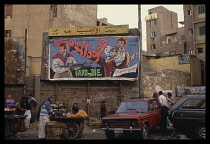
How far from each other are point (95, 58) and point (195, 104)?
8.04 meters

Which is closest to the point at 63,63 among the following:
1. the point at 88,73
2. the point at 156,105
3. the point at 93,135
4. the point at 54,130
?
the point at 88,73

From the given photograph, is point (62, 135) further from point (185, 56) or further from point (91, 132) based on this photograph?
point (185, 56)

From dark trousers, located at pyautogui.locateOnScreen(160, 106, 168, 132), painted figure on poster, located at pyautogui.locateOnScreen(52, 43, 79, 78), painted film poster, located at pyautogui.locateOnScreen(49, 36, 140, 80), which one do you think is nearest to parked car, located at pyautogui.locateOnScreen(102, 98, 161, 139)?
dark trousers, located at pyautogui.locateOnScreen(160, 106, 168, 132)

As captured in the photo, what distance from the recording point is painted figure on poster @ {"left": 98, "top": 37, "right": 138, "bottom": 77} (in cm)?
1575

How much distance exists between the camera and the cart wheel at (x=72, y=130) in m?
10.2

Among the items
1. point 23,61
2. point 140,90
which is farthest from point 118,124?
point 23,61

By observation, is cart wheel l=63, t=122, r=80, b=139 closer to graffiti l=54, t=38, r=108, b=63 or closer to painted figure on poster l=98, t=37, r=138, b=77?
painted figure on poster l=98, t=37, r=138, b=77

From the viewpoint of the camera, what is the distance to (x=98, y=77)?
15836 millimetres

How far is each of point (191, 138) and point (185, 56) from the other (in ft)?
63.2

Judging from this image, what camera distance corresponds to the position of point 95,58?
16078 mm

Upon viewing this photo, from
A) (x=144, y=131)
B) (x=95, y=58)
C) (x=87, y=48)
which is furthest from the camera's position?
(x=87, y=48)

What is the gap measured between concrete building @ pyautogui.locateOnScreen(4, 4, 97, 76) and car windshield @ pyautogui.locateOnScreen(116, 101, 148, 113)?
851 inches

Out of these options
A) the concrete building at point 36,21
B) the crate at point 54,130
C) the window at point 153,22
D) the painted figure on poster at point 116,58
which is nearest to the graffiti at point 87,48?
the painted figure on poster at point 116,58

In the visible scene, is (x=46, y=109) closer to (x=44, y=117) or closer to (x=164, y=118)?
(x=44, y=117)
